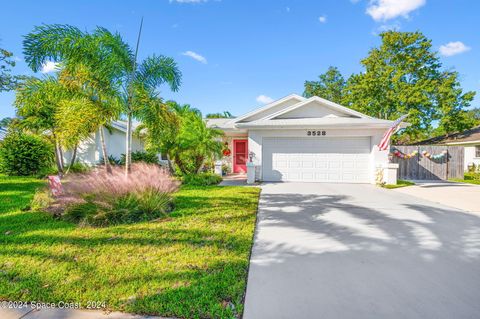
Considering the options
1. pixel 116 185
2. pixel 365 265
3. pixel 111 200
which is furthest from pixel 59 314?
pixel 365 265

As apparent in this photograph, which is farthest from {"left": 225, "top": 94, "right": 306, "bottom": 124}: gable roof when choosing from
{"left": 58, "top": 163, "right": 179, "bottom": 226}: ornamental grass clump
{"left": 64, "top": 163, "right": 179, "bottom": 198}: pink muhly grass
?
{"left": 58, "top": 163, "right": 179, "bottom": 226}: ornamental grass clump

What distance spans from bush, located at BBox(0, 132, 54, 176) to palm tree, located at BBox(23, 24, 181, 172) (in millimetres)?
9384

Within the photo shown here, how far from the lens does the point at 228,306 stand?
217 cm

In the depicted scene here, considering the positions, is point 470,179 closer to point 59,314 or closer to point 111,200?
point 111,200

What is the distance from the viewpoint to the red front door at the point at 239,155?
14.9 metres

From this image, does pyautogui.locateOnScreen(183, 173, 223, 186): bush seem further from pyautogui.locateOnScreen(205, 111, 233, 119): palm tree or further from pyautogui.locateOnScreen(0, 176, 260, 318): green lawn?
pyautogui.locateOnScreen(205, 111, 233, 119): palm tree

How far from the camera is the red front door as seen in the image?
49.0 ft

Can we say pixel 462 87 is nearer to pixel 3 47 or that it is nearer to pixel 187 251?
pixel 187 251

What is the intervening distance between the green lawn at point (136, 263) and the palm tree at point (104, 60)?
2568mm

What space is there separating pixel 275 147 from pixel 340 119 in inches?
145

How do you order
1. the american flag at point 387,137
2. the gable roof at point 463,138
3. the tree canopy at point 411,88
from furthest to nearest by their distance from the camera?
the tree canopy at point 411,88
the gable roof at point 463,138
the american flag at point 387,137

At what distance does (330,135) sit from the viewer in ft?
35.4

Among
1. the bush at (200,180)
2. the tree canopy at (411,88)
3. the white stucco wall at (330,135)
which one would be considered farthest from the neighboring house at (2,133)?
the tree canopy at (411,88)

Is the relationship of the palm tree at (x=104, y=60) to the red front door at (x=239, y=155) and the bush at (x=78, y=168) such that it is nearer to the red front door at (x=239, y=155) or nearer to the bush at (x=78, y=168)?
the bush at (x=78, y=168)
